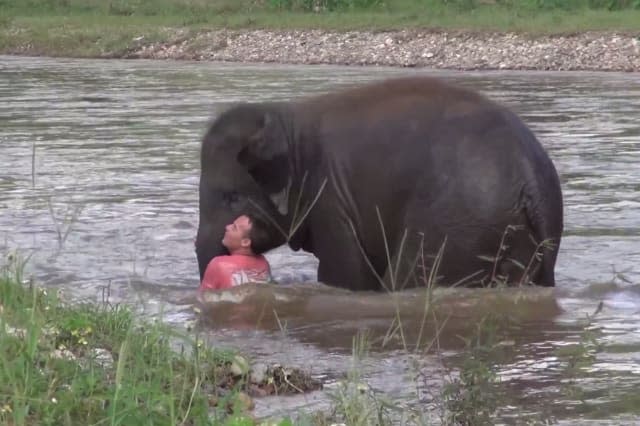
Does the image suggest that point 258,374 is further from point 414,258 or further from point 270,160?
point 270,160

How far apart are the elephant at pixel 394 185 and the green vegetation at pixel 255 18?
24.2m

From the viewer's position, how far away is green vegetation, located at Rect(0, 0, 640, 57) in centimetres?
3394

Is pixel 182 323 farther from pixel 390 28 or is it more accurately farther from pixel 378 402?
pixel 390 28

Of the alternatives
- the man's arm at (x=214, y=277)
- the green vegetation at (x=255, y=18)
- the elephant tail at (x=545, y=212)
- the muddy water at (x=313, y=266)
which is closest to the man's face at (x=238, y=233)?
the man's arm at (x=214, y=277)

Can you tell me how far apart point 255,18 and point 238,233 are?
31.4m

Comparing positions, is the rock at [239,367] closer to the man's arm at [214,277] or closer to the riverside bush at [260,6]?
the man's arm at [214,277]

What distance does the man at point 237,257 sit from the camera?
7.90 m

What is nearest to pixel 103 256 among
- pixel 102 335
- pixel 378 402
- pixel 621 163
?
pixel 102 335

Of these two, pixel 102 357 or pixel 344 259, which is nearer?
pixel 102 357

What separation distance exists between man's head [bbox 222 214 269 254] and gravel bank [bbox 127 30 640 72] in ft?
68.6

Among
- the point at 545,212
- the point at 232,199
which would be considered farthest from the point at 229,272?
the point at 545,212

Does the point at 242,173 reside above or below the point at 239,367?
above

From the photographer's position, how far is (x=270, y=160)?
25.6ft

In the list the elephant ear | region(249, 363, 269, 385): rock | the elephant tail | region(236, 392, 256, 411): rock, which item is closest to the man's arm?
the elephant ear
